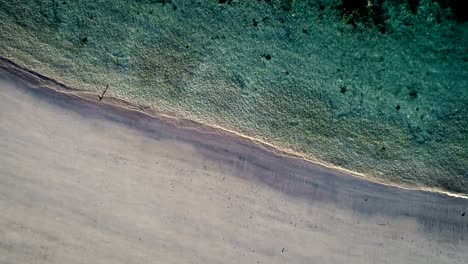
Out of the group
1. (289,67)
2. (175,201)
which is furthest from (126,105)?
(289,67)

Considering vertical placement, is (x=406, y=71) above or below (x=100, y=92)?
above

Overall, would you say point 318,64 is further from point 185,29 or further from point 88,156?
point 88,156

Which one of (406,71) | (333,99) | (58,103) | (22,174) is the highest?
(406,71)

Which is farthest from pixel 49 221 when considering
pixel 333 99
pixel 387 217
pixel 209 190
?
pixel 387 217

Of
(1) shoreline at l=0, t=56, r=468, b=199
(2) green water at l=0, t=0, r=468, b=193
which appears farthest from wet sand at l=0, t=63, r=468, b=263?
(2) green water at l=0, t=0, r=468, b=193

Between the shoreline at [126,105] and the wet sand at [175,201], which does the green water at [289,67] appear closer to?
the shoreline at [126,105]

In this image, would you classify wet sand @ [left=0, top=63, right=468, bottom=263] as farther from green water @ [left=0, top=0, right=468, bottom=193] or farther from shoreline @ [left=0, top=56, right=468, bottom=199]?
green water @ [left=0, top=0, right=468, bottom=193]

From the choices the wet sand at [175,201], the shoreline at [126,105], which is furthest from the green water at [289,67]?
the wet sand at [175,201]
